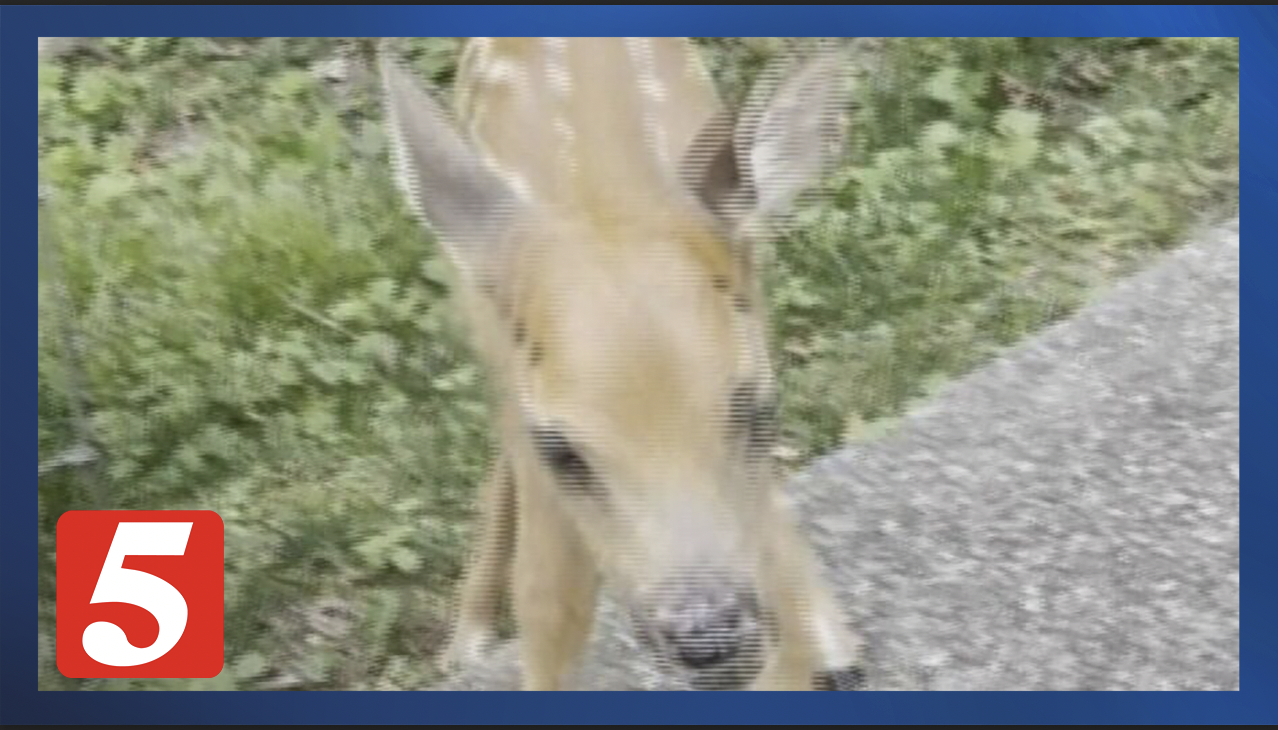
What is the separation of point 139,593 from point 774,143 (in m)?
1.20

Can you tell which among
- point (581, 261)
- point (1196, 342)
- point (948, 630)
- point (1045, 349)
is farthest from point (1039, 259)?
point (581, 261)

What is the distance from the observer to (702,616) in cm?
174

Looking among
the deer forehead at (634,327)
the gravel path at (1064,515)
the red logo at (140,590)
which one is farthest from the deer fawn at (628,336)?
the red logo at (140,590)

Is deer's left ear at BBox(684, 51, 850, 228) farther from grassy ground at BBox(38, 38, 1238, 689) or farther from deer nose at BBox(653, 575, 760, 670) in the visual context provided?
deer nose at BBox(653, 575, 760, 670)

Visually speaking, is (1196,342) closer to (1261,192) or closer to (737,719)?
(1261,192)

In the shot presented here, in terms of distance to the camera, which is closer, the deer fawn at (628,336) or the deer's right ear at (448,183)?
the deer fawn at (628,336)

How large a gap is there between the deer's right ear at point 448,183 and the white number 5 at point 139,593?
0.63 m

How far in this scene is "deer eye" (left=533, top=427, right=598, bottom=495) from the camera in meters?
1.74

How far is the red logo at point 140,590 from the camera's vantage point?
1.97 metres

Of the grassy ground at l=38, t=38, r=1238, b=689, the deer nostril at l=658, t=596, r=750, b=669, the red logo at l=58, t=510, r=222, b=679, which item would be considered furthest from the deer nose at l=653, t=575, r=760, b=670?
the red logo at l=58, t=510, r=222, b=679

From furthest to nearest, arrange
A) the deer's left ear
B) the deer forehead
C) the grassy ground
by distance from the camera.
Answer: the grassy ground → the deer's left ear → the deer forehead

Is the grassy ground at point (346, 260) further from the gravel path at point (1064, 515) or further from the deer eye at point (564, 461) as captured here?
the deer eye at point (564, 461)

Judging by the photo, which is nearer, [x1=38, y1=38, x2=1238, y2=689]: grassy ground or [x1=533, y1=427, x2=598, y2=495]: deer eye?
[x1=533, y1=427, x2=598, y2=495]: deer eye

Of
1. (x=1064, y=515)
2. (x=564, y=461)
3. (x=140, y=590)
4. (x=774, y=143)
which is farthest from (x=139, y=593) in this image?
(x=1064, y=515)
